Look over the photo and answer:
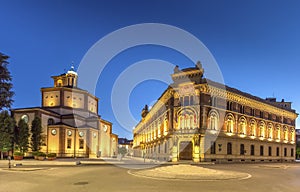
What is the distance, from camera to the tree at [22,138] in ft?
186

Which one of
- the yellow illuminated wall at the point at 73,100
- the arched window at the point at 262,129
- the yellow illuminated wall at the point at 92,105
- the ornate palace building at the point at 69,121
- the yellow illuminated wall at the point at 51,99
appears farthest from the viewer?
the yellow illuminated wall at the point at 92,105

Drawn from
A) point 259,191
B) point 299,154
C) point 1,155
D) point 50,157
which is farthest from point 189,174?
point 299,154

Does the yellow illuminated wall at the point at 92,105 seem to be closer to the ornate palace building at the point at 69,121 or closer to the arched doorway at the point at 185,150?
the ornate palace building at the point at 69,121

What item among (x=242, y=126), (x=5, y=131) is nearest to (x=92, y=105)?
(x=5, y=131)

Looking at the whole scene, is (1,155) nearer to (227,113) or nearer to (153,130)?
(153,130)

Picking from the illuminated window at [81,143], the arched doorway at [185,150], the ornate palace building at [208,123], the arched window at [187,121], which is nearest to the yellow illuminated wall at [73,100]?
the illuminated window at [81,143]

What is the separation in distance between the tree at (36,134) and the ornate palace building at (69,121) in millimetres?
2882

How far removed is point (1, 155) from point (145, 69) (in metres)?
32.8

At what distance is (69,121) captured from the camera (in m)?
74.2

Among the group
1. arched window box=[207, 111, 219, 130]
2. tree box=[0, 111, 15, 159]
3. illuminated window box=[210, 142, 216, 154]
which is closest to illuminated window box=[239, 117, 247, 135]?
arched window box=[207, 111, 219, 130]

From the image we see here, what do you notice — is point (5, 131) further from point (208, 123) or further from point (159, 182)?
point (159, 182)

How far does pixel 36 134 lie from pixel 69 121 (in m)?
12.3

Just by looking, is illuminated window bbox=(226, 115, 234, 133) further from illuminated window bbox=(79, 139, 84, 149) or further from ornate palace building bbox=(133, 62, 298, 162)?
illuminated window bbox=(79, 139, 84, 149)

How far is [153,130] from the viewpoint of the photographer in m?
75.3
